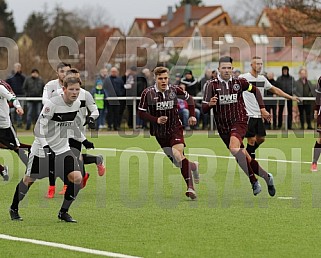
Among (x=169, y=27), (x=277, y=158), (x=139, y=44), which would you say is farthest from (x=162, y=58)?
(x=169, y=27)

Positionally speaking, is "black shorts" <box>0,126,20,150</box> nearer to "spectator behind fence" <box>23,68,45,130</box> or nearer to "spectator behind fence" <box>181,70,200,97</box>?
"spectator behind fence" <box>23,68,45,130</box>

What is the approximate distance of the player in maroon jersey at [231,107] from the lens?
13008 millimetres

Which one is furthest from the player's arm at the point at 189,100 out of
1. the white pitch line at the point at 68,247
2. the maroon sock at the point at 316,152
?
the white pitch line at the point at 68,247

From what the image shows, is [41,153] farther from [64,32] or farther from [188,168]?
[64,32]

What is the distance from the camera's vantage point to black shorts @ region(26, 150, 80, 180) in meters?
10.5

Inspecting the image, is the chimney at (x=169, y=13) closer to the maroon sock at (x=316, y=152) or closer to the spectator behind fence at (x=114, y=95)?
the spectator behind fence at (x=114, y=95)

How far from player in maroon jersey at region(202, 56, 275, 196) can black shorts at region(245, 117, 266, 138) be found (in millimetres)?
2551

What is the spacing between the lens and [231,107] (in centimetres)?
1324

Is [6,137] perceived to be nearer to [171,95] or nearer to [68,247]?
[171,95]

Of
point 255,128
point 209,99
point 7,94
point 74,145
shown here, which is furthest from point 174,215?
point 255,128

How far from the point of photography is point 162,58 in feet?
177

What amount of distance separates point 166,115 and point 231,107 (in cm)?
97

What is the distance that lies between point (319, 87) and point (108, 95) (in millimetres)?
11787

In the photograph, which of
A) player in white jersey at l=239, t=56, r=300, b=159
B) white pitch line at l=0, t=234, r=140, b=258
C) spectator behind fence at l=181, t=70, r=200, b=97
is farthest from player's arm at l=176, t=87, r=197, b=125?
spectator behind fence at l=181, t=70, r=200, b=97
